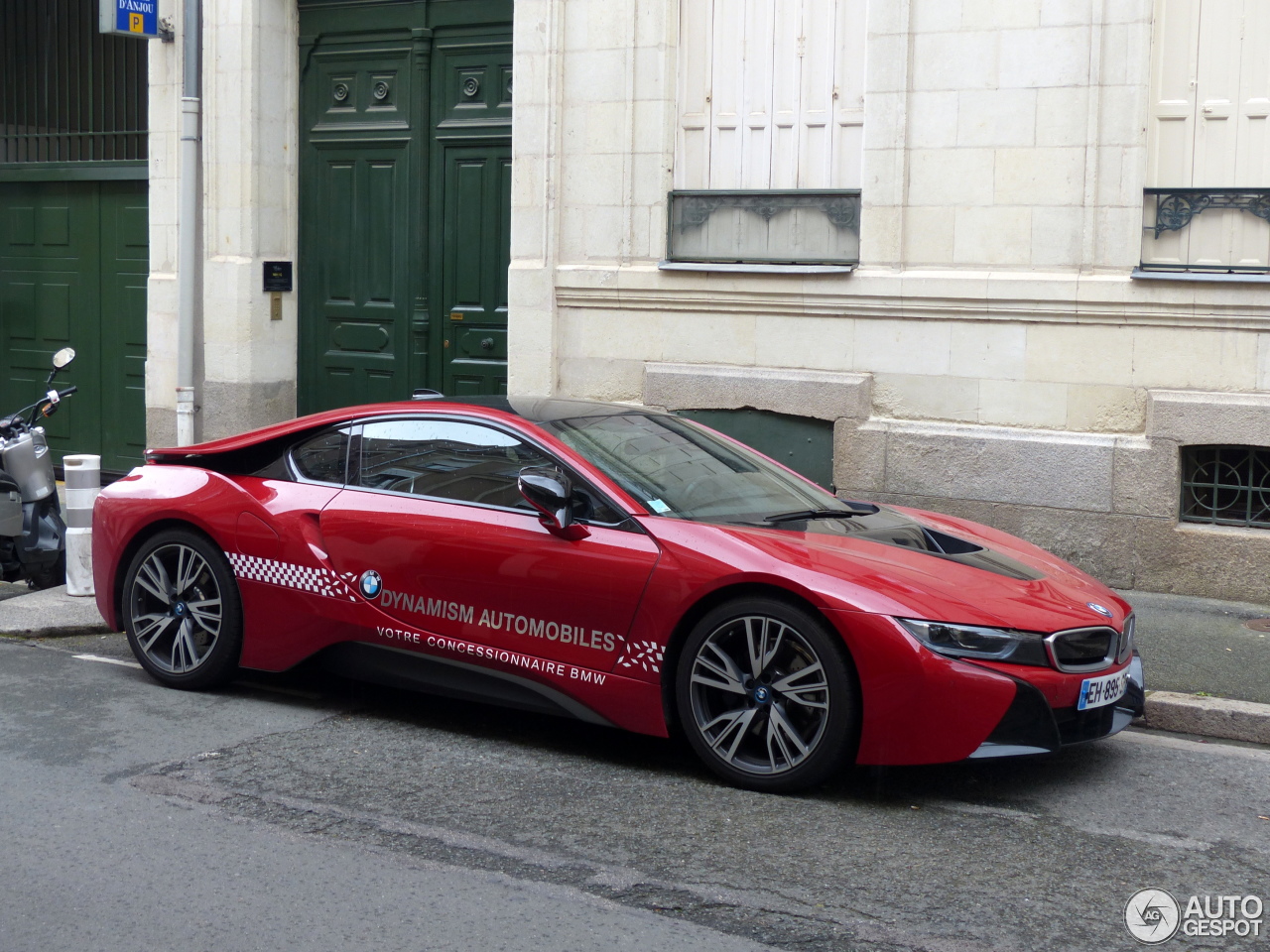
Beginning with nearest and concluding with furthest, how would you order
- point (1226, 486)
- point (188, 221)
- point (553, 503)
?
point (553, 503) → point (1226, 486) → point (188, 221)

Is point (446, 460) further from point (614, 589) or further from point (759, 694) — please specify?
point (759, 694)

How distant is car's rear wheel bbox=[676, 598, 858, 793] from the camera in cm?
507

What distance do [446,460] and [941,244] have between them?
4.59 m

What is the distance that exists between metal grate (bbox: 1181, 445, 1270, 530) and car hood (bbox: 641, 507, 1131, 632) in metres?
3.43

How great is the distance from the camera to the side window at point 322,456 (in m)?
6.42

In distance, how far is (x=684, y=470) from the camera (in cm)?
608

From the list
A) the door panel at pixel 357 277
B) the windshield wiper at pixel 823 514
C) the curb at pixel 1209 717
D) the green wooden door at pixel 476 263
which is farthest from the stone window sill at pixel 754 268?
the curb at pixel 1209 717

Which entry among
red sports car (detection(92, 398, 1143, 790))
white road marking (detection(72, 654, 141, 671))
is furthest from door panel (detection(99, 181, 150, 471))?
red sports car (detection(92, 398, 1143, 790))

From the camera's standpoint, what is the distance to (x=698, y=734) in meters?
5.32

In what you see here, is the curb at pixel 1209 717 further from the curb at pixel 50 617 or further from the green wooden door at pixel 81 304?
the green wooden door at pixel 81 304

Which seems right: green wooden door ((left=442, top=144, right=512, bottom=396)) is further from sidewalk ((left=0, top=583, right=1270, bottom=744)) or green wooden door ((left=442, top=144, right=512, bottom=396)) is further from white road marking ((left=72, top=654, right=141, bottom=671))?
white road marking ((left=72, top=654, right=141, bottom=671))

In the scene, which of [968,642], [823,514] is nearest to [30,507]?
[823,514]

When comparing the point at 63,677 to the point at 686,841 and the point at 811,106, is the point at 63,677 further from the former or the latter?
the point at 811,106

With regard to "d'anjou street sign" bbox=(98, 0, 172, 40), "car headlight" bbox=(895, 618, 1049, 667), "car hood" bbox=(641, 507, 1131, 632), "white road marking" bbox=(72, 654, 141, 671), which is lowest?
"white road marking" bbox=(72, 654, 141, 671)
